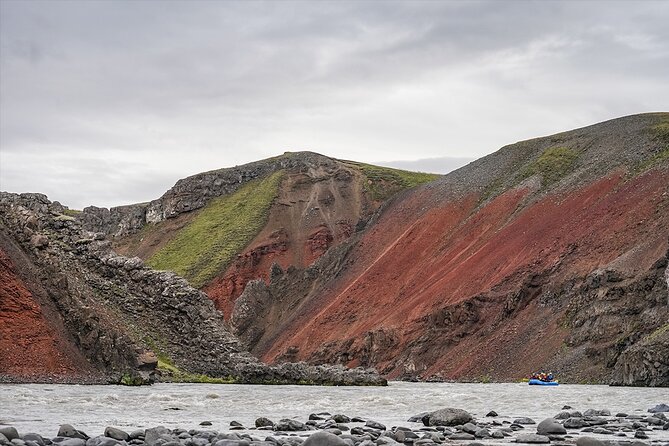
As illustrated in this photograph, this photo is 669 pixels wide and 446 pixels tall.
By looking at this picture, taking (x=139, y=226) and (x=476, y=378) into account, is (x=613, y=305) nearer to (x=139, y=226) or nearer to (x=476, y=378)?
(x=476, y=378)

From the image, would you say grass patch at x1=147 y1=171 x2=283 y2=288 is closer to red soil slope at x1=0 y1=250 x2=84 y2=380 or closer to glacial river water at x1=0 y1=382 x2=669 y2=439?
red soil slope at x1=0 y1=250 x2=84 y2=380

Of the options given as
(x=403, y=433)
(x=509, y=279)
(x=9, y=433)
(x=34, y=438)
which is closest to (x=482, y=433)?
(x=403, y=433)

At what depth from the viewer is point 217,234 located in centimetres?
12188

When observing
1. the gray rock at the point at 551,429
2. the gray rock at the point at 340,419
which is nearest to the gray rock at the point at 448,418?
the gray rock at the point at 340,419

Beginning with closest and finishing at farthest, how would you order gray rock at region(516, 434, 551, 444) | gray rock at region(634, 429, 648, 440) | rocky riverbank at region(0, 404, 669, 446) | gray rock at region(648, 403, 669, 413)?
rocky riverbank at region(0, 404, 669, 446)
gray rock at region(516, 434, 551, 444)
gray rock at region(634, 429, 648, 440)
gray rock at region(648, 403, 669, 413)

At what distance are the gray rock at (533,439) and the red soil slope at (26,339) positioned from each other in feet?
69.7

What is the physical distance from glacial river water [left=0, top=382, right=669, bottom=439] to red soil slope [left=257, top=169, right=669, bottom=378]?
76.0 ft

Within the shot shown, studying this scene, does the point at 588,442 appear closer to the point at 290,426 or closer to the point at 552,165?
the point at 290,426

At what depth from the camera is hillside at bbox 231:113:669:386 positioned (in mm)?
55656

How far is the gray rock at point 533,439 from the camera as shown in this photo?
60.8ft

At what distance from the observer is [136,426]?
69.6ft

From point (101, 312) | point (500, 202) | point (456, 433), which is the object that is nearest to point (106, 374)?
point (101, 312)

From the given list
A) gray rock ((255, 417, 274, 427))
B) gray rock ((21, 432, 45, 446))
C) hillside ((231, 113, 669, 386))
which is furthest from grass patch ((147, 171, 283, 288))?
gray rock ((21, 432, 45, 446))

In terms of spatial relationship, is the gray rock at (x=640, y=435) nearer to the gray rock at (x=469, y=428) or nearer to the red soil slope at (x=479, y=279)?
the gray rock at (x=469, y=428)
